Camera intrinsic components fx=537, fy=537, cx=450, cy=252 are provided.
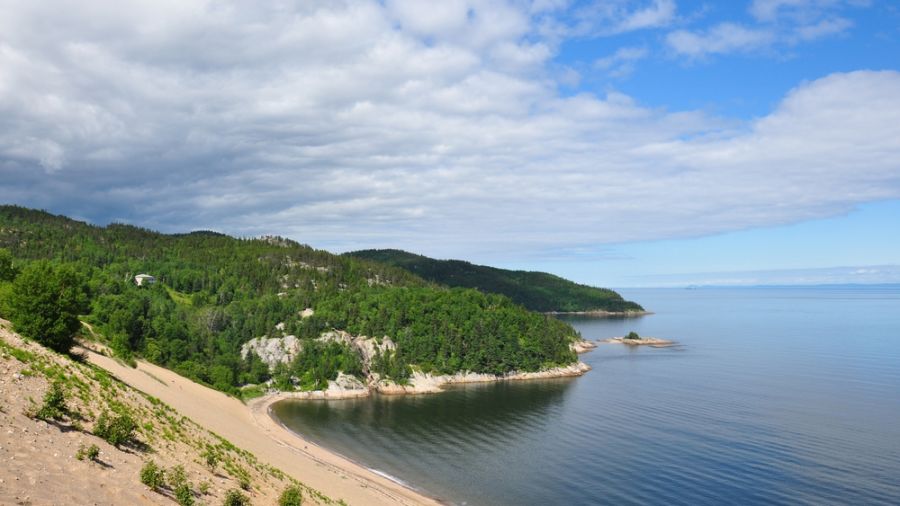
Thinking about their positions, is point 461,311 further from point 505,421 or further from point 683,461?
point 683,461

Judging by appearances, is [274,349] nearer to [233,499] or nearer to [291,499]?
[291,499]

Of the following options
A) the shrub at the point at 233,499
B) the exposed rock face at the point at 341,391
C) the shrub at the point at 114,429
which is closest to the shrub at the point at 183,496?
the shrub at the point at 233,499

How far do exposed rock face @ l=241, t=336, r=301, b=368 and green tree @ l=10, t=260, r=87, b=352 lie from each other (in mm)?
84539

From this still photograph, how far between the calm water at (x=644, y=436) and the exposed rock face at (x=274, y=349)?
22635 mm

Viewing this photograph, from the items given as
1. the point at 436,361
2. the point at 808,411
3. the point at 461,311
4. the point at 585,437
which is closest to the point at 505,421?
the point at 585,437

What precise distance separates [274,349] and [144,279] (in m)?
71.0

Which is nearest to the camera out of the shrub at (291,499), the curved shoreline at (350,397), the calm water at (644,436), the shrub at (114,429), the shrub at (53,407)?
the shrub at (53,407)

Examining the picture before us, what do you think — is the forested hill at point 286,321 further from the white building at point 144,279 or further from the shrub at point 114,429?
the shrub at point 114,429

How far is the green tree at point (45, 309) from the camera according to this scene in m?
46.8

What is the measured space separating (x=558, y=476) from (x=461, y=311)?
104 metres

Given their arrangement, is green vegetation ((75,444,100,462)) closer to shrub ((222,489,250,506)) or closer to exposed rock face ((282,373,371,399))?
shrub ((222,489,250,506))

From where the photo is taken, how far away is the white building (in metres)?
175

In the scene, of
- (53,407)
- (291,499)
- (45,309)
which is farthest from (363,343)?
(53,407)

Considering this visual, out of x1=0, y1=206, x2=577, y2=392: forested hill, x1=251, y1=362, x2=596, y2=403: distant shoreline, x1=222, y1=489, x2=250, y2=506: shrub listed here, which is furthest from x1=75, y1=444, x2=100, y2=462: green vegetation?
x1=251, y1=362, x2=596, y2=403: distant shoreline
